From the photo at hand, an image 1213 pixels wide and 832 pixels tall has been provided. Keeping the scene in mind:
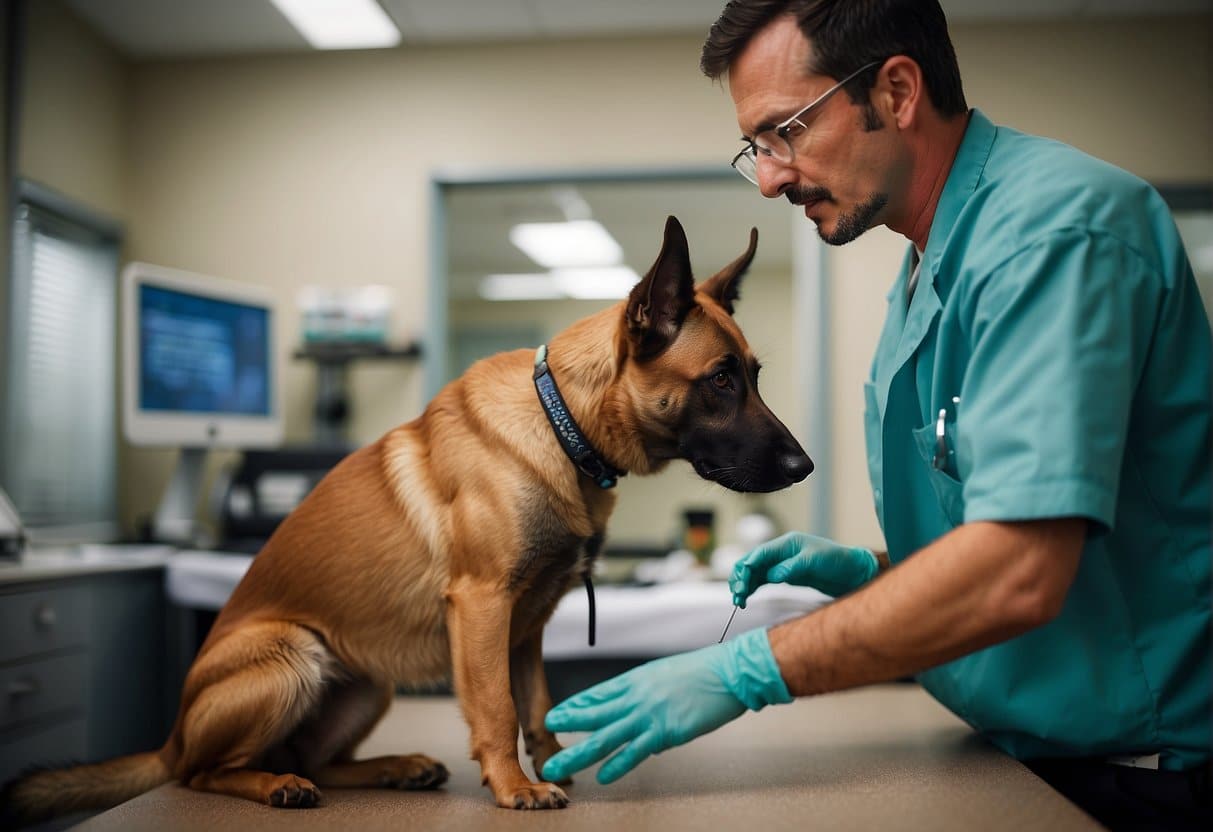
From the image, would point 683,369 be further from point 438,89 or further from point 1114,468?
point 438,89

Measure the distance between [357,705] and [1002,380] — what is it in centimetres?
85

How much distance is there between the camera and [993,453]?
0.80m

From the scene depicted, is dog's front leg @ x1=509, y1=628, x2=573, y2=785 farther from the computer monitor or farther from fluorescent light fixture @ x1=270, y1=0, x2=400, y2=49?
fluorescent light fixture @ x1=270, y1=0, x2=400, y2=49

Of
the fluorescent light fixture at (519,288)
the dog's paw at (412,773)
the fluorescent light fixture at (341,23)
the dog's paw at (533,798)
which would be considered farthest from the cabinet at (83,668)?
the fluorescent light fixture at (519,288)

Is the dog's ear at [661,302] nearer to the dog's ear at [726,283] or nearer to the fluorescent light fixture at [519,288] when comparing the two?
the dog's ear at [726,283]

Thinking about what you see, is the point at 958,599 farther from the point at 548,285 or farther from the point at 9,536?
the point at 548,285

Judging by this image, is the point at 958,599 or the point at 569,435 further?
the point at 569,435

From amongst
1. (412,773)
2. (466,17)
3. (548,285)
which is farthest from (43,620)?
(548,285)

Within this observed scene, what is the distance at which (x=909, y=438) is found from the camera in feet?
3.66

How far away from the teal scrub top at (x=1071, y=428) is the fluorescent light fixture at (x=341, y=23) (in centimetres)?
277

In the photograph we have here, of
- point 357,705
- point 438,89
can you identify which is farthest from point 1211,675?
point 438,89

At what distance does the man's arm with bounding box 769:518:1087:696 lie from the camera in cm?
77

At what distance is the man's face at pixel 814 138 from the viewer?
3.34 ft

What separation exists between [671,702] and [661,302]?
0.48 metres
